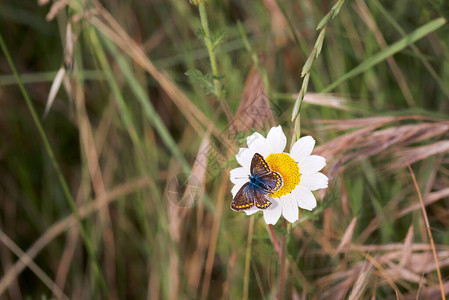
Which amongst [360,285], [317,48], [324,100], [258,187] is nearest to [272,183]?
[258,187]

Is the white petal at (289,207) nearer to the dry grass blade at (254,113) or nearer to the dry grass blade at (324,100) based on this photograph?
the dry grass blade at (254,113)

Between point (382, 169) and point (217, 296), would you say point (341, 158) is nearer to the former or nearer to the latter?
point (382, 169)

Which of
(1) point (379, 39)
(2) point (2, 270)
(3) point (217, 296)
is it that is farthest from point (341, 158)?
(2) point (2, 270)

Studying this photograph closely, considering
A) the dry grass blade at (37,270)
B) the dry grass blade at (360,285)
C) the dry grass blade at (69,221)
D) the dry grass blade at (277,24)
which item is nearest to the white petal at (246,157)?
the dry grass blade at (360,285)

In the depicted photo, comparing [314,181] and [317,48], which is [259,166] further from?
[317,48]

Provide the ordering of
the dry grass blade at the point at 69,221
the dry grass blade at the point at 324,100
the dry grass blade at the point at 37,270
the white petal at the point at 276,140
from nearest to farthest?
1. the white petal at the point at 276,140
2. the dry grass blade at the point at 324,100
3. the dry grass blade at the point at 37,270
4. the dry grass blade at the point at 69,221

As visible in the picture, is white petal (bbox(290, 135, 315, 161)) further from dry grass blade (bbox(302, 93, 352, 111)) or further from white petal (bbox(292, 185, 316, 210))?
dry grass blade (bbox(302, 93, 352, 111))

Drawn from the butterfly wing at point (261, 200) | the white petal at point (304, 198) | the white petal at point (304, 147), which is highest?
the white petal at point (304, 147)
